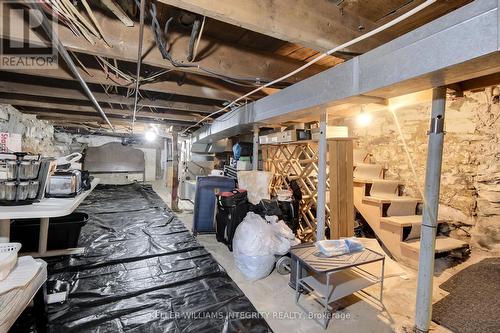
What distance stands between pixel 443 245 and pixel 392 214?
55 centimetres

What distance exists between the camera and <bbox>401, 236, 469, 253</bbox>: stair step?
7.81ft

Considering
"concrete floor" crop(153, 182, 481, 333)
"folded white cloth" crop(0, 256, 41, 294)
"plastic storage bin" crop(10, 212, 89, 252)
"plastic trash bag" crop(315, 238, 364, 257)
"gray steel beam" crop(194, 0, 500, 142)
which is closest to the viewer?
"gray steel beam" crop(194, 0, 500, 142)

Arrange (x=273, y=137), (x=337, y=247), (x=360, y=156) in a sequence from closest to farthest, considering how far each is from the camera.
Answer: (x=337, y=247) < (x=273, y=137) < (x=360, y=156)

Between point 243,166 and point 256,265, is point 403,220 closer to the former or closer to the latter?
point 256,265

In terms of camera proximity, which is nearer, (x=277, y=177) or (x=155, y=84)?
(x=155, y=84)

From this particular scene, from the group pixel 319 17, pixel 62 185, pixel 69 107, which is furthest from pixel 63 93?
pixel 319 17

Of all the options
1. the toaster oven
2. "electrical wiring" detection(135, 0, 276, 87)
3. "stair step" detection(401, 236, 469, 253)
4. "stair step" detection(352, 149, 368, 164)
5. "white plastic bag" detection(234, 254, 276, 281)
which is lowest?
"white plastic bag" detection(234, 254, 276, 281)

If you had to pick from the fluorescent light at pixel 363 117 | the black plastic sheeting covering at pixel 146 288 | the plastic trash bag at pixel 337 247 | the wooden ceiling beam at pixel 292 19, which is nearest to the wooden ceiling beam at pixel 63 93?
the black plastic sheeting covering at pixel 146 288

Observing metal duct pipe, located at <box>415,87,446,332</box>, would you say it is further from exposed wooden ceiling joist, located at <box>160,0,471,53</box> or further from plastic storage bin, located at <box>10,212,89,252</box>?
plastic storage bin, located at <box>10,212,89,252</box>

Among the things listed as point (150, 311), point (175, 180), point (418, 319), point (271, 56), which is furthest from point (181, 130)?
point (418, 319)

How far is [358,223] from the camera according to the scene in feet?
10.8

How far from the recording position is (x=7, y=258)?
112 cm

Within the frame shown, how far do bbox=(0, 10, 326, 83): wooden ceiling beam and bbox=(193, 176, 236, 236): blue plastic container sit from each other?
6.34 ft

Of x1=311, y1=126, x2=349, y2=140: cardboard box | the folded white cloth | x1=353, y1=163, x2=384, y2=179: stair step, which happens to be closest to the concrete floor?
x1=353, y1=163, x2=384, y2=179: stair step
